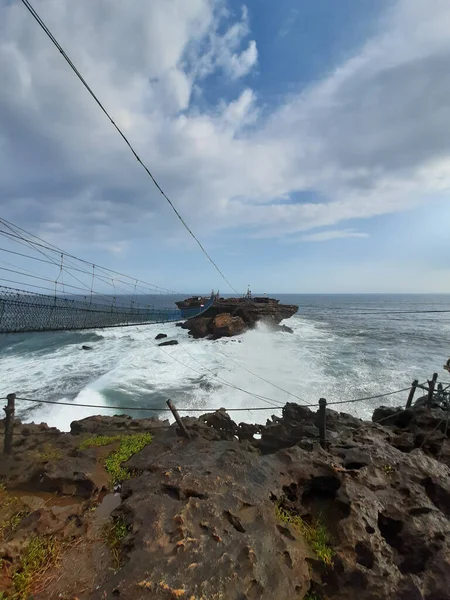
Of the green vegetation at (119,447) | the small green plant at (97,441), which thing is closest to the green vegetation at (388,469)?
the green vegetation at (119,447)

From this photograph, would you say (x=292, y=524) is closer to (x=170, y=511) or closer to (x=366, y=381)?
(x=170, y=511)

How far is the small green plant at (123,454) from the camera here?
7.05 m

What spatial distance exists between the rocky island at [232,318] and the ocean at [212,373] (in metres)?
3.19

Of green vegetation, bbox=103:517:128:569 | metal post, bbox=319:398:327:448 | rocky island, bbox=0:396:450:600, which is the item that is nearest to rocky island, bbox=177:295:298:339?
metal post, bbox=319:398:327:448

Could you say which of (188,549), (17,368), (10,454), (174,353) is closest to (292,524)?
(188,549)

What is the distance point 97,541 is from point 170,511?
1.33m

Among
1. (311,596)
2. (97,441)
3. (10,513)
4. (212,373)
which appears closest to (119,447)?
(97,441)

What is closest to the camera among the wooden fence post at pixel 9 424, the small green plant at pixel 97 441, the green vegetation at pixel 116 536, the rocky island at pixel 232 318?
the green vegetation at pixel 116 536

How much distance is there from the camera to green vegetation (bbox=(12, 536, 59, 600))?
3753 mm

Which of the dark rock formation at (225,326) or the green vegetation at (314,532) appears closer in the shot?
the green vegetation at (314,532)

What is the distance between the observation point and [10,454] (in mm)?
7844

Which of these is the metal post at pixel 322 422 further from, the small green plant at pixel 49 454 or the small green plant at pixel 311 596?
the small green plant at pixel 49 454

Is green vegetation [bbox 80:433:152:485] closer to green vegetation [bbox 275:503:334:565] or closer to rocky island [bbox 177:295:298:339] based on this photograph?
green vegetation [bbox 275:503:334:565]

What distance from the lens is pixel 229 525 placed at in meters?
4.43
